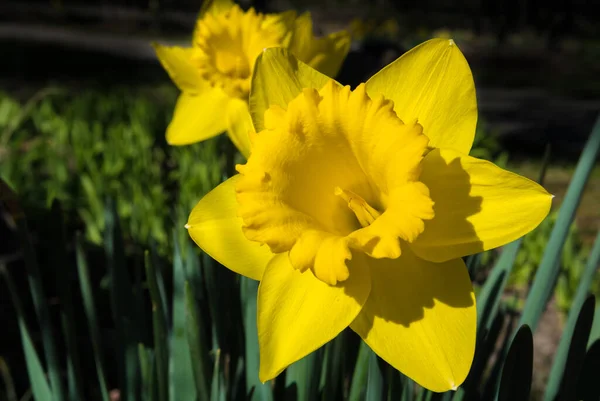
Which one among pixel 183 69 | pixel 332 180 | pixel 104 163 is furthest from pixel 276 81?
pixel 104 163

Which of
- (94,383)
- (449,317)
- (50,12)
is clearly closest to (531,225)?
(449,317)

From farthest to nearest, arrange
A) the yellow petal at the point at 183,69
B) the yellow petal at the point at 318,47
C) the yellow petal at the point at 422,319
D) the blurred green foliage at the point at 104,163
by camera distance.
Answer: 1. the blurred green foliage at the point at 104,163
2. the yellow petal at the point at 183,69
3. the yellow petal at the point at 318,47
4. the yellow petal at the point at 422,319

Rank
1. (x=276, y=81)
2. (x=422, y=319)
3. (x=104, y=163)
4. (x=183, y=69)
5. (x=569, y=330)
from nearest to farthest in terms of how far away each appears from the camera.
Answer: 1. (x=422, y=319)
2. (x=276, y=81)
3. (x=569, y=330)
4. (x=183, y=69)
5. (x=104, y=163)

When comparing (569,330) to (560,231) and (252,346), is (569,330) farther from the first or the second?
(252,346)

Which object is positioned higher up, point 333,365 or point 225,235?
point 225,235

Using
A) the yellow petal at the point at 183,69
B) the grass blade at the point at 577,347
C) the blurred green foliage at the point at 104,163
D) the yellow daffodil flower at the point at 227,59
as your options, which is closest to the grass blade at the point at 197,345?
the yellow daffodil flower at the point at 227,59

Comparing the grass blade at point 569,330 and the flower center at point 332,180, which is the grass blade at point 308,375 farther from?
the grass blade at point 569,330

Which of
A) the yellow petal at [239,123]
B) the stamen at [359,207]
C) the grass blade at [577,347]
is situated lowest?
the grass blade at [577,347]
